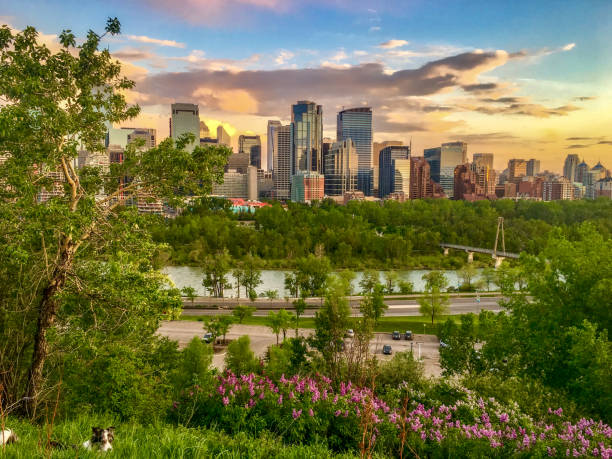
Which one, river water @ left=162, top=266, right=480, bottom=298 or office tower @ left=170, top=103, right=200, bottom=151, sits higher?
office tower @ left=170, top=103, right=200, bottom=151

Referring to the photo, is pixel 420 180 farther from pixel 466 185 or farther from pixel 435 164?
pixel 435 164

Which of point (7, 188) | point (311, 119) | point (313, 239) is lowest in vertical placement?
point (313, 239)

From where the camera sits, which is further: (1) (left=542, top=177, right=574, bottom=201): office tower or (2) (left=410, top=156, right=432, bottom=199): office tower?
(2) (left=410, top=156, right=432, bottom=199): office tower

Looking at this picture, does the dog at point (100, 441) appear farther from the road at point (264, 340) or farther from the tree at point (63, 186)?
the road at point (264, 340)

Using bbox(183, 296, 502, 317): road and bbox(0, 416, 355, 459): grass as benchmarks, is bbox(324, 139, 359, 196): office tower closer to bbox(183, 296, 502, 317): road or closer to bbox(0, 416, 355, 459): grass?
bbox(183, 296, 502, 317): road

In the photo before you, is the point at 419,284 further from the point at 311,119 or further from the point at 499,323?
the point at 311,119

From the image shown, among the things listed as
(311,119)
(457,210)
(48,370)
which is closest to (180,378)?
(48,370)

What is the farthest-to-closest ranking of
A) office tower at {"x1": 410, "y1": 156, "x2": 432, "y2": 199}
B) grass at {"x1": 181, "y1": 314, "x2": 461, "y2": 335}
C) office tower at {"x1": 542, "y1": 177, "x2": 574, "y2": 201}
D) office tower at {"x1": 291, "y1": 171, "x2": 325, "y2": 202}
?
office tower at {"x1": 410, "y1": 156, "x2": 432, "y2": 199} < office tower at {"x1": 291, "y1": 171, "x2": 325, "y2": 202} < office tower at {"x1": 542, "y1": 177, "x2": 574, "y2": 201} < grass at {"x1": 181, "y1": 314, "x2": 461, "y2": 335}

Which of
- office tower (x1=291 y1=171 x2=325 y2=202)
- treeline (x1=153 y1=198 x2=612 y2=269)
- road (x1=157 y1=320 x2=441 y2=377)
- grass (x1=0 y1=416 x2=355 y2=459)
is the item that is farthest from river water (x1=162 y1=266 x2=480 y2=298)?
office tower (x1=291 y1=171 x2=325 y2=202)
